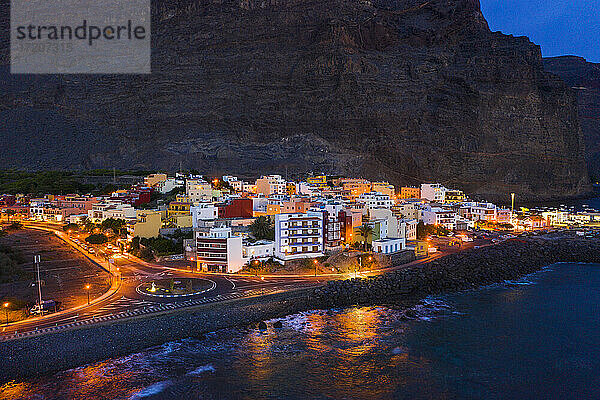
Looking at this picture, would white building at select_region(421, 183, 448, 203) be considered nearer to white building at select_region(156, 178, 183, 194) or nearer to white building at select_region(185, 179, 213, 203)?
white building at select_region(185, 179, 213, 203)

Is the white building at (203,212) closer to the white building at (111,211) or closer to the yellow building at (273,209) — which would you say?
the yellow building at (273,209)

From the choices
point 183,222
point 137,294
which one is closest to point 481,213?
point 183,222

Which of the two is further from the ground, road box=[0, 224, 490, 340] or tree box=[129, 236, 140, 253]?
tree box=[129, 236, 140, 253]

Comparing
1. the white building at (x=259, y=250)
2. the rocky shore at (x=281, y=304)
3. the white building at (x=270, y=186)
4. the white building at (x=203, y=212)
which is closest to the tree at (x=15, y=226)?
the white building at (x=203, y=212)

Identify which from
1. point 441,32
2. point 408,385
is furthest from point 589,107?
point 408,385

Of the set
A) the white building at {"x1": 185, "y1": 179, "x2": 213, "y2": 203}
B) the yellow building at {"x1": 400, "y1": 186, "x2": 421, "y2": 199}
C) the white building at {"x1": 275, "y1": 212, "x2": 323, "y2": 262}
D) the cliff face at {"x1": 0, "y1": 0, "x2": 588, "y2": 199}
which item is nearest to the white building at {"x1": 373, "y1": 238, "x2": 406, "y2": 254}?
the white building at {"x1": 275, "y1": 212, "x2": 323, "y2": 262}

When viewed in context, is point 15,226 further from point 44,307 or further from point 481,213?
point 481,213
